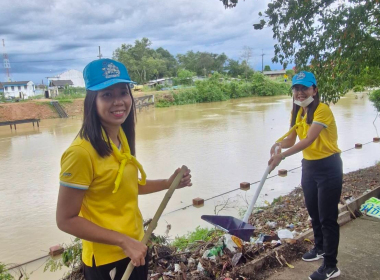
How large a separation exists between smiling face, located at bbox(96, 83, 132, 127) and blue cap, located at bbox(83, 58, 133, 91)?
0.12ft

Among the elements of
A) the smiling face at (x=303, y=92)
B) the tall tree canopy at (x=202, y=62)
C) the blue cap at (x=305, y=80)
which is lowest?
the smiling face at (x=303, y=92)

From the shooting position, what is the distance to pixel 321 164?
241cm

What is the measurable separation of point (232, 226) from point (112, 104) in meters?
1.70

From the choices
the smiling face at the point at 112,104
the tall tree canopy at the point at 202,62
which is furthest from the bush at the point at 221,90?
the smiling face at the point at 112,104

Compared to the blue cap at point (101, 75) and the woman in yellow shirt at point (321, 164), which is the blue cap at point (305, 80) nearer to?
the woman in yellow shirt at point (321, 164)

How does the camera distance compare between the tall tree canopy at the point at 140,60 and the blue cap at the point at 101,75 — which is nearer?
the blue cap at the point at 101,75

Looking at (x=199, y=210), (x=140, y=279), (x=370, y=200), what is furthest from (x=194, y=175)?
(x=140, y=279)

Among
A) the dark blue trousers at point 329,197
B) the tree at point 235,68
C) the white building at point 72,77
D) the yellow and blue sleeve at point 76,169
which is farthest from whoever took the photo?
the tree at point 235,68

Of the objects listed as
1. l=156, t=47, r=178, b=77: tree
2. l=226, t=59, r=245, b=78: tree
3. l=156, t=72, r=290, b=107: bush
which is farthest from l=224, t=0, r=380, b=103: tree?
l=226, t=59, r=245, b=78: tree

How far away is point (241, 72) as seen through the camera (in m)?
59.0

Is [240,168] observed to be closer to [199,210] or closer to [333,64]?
[199,210]

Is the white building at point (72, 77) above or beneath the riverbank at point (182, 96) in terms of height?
above

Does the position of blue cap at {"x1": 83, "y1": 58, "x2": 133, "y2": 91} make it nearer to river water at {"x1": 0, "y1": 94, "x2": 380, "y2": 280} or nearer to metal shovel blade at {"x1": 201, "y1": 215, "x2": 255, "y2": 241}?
metal shovel blade at {"x1": 201, "y1": 215, "x2": 255, "y2": 241}

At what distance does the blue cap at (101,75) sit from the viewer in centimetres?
134
